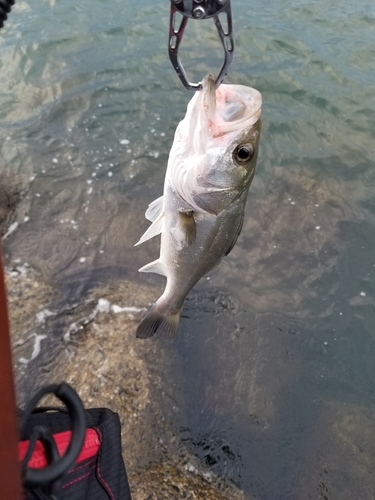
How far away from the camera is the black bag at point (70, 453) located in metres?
1.49

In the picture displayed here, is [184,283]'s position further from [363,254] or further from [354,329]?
[363,254]

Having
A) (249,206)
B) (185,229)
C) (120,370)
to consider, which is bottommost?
(249,206)

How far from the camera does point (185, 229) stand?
2.67 meters

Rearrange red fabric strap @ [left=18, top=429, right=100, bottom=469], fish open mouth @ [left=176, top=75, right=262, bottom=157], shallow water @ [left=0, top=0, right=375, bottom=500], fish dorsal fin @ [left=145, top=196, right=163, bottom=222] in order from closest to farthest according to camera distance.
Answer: red fabric strap @ [left=18, top=429, right=100, bottom=469], fish open mouth @ [left=176, top=75, right=262, bottom=157], fish dorsal fin @ [left=145, top=196, right=163, bottom=222], shallow water @ [left=0, top=0, right=375, bottom=500]

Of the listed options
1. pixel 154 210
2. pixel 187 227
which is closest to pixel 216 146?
pixel 187 227

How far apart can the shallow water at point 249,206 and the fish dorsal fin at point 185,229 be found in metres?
1.77

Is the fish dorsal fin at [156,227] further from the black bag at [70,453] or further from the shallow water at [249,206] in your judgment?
the shallow water at [249,206]

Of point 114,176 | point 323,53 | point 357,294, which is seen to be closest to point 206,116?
point 357,294

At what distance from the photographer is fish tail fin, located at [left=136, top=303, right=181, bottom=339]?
316cm

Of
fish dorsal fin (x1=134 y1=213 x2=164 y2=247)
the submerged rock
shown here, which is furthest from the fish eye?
the submerged rock

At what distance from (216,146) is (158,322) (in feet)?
4.41

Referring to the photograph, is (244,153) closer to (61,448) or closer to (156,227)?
(156,227)

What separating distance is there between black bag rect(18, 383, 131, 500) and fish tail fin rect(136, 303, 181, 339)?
3.55 ft

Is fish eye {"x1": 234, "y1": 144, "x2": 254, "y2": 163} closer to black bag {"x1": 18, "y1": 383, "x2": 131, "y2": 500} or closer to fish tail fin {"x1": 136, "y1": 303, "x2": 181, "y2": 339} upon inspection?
fish tail fin {"x1": 136, "y1": 303, "x2": 181, "y2": 339}
